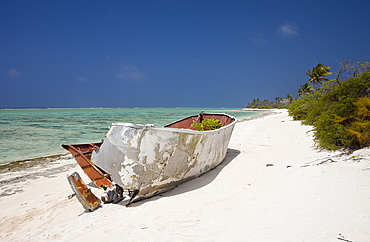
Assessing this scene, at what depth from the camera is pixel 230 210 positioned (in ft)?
10.2

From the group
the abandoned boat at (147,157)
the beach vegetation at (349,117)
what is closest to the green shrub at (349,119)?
the beach vegetation at (349,117)

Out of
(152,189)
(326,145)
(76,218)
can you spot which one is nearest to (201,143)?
(152,189)

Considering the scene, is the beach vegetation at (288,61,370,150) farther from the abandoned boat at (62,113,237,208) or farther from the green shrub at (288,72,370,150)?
the abandoned boat at (62,113,237,208)

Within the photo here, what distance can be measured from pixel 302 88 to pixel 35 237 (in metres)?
62.1

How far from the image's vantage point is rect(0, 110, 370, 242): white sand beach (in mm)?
2395

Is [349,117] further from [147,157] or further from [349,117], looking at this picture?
[147,157]

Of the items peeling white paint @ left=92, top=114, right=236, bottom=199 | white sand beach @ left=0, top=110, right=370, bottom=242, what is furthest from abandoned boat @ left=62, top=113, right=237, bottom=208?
white sand beach @ left=0, top=110, right=370, bottom=242

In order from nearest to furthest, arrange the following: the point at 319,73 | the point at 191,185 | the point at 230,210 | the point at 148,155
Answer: the point at 230,210, the point at 148,155, the point at 191,185, the point at 319,73

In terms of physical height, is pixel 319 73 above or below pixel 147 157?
above

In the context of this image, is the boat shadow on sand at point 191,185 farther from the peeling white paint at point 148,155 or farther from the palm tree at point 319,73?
the palm tree at point 319,73

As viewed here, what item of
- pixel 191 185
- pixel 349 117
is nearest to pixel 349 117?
pixel 349 117

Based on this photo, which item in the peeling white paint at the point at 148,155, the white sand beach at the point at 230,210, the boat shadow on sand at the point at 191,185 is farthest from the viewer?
the boat shadow on sand at the point at 191,185

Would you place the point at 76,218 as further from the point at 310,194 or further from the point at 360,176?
the point at 360,176

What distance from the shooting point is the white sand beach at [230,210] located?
7.86 feet
